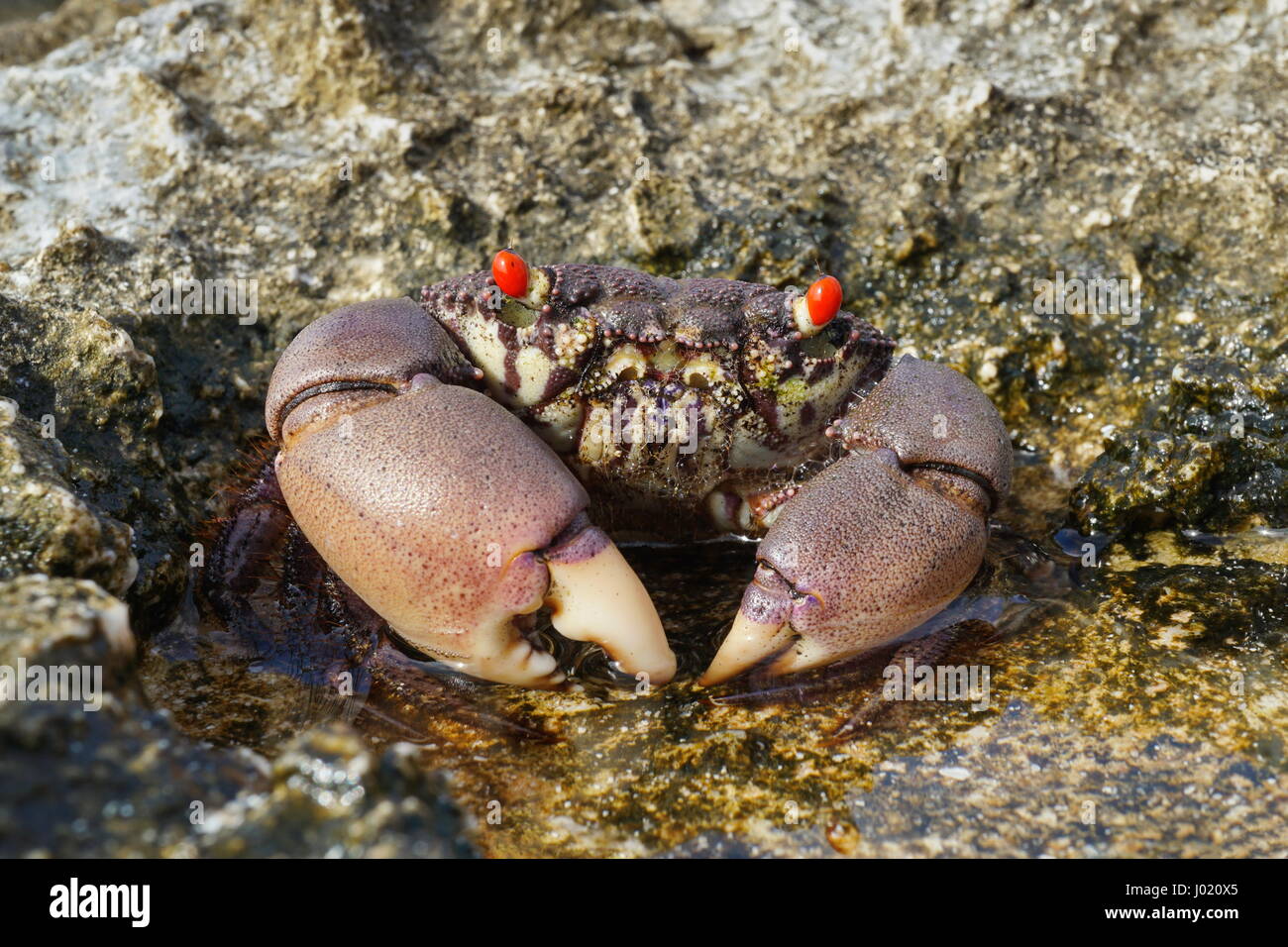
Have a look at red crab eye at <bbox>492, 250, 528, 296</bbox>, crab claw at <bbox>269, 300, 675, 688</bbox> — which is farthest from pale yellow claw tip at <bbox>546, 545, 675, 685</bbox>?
red crab eye at <bbox>492, 250, 528, 296</bbox>

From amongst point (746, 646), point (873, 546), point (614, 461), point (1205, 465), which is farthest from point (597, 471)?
point (1205, 465)

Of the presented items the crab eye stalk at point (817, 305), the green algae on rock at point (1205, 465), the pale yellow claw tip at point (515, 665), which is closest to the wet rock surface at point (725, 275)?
the green algae on rock at point (1205, 465)

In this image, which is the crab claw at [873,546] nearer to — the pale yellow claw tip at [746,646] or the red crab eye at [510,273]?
the pale yellow claw tip at [746,646]

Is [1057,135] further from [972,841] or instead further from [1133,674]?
[972,841]

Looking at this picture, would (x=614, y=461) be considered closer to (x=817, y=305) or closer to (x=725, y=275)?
(x=817, y=305)

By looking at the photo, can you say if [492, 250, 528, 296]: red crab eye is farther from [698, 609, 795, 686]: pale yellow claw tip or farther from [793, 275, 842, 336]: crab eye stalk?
[698, 609, 795, 686]: pale yellow claw tip

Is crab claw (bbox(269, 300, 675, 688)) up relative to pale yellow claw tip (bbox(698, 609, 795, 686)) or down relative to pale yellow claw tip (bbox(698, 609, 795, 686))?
up
